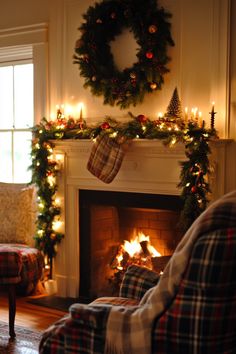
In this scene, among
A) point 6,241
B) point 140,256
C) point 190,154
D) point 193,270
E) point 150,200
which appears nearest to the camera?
point 193,270

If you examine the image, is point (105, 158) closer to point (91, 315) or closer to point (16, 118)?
point (16, 118)

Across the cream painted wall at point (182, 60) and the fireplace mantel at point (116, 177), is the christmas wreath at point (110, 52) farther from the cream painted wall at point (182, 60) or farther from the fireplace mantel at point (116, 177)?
the fireplace mantel at point (116, 177)

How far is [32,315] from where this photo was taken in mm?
3674

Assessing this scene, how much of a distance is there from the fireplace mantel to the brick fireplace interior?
64 mm

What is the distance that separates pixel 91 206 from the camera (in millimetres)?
3992

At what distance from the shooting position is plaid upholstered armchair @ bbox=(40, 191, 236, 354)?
57.7 inches

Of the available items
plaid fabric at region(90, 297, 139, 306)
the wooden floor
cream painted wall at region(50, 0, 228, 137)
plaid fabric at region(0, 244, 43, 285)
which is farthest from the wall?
the wooden floor

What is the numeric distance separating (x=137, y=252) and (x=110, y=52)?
5.30 feet

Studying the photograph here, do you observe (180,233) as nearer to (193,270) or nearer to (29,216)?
(29,216)

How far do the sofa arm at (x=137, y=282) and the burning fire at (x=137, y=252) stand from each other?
151 centimetres

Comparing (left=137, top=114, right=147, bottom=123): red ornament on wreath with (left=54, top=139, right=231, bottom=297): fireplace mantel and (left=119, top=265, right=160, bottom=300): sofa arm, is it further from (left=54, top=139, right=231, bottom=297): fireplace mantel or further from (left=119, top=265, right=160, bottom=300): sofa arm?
(left=119, top=265, right=160, bottom=300): sofa arm

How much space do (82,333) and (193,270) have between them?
48 centimetres

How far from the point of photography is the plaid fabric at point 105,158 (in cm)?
354

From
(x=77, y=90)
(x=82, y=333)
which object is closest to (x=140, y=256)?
(x=77, y=90)
